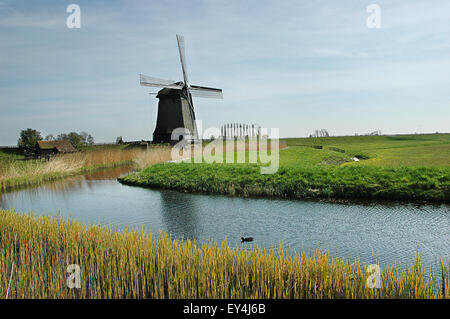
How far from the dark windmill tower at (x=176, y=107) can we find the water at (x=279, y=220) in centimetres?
1855

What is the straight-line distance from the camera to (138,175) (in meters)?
18.4

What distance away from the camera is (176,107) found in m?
31.9

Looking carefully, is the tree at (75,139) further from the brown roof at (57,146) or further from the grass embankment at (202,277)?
the grass embankment at (202,277)

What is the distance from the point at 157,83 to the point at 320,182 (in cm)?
2163

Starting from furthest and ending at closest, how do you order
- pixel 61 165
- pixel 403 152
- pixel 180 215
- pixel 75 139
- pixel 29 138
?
1. pixel 75 139
2. pixel 29 138
3. pixel 403 152
4. pixel 61 165
5. pixel 180 215

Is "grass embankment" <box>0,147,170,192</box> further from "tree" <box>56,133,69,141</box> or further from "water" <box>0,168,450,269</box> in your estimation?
"tree" <box>56,133,69,141</box>

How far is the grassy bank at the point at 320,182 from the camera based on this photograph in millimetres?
11539

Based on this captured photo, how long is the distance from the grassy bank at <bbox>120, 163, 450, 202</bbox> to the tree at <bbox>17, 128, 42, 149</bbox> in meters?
26.8

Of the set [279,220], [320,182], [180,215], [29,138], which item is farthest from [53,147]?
[279,220]

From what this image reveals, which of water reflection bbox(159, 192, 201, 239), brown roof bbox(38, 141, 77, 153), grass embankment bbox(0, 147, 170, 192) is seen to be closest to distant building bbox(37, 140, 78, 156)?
brown roof bbox(38, 141, 77, 153)

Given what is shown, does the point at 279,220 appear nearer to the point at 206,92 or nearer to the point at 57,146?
the point at 206,92

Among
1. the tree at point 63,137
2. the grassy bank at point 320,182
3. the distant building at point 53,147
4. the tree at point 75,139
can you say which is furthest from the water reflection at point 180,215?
the tree at point 63,137
